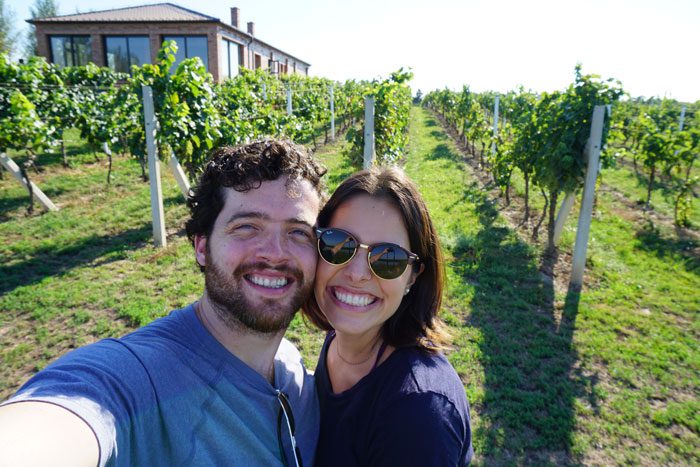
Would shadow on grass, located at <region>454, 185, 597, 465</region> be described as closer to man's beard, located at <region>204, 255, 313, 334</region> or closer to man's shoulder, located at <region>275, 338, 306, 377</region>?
man's shoulder, located at <region>275, 338, 306, 377</region>

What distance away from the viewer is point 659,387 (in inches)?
172

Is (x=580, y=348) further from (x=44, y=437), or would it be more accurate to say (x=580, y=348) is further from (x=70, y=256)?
(x=70, y=256)

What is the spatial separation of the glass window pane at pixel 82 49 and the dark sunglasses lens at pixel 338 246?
30.9 m

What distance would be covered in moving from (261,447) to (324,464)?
0.37 meters

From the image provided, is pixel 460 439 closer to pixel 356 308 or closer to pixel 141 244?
pixel 356 308

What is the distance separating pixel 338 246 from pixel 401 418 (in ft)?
2.25

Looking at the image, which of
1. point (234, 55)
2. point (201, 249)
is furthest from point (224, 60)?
point (201, 249)

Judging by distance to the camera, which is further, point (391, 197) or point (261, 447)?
point (391, 197)

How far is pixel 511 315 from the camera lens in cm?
569

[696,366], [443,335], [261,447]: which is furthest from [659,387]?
[261,447]

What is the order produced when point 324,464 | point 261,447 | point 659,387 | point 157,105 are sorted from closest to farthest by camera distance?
point 261,447 → point 324,464 → point 659,387 → point 157,105

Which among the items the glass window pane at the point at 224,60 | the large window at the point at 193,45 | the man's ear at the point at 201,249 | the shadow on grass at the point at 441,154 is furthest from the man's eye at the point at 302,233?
the large window at the point at 193,45

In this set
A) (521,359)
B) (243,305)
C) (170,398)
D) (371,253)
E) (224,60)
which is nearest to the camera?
(170,398)

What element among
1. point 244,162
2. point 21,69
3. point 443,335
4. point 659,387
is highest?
point 21,69
